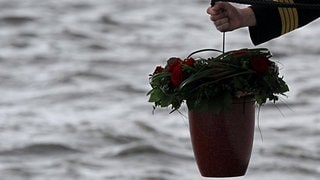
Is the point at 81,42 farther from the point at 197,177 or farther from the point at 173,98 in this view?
the point at 173,98

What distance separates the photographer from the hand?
8.51ft

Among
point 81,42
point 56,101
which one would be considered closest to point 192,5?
point 81,42

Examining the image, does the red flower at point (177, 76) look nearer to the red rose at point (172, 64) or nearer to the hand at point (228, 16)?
the red rose at point (172, 64)

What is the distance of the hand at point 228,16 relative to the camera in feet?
8.51

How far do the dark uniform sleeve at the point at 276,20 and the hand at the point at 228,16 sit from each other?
0.10 ft

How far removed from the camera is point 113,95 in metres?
6.63

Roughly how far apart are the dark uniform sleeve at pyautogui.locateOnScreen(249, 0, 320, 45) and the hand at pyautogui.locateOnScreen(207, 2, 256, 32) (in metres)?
0.03

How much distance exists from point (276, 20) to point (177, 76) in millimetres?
282

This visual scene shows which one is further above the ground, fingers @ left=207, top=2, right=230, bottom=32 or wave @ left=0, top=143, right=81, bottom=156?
fingers @ left=207, top=2, right=230, bottom=32

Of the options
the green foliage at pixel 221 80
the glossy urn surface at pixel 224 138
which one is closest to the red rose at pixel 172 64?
the green foliage at pixel 221 80

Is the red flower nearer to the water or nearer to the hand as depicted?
the hand

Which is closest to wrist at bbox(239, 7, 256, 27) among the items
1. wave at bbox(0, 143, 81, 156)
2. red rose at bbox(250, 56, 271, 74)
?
red rose at bbox(250, 56, 271, 74)

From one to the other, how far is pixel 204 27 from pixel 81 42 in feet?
3.06

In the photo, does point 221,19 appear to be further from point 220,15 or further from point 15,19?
point 15,19
